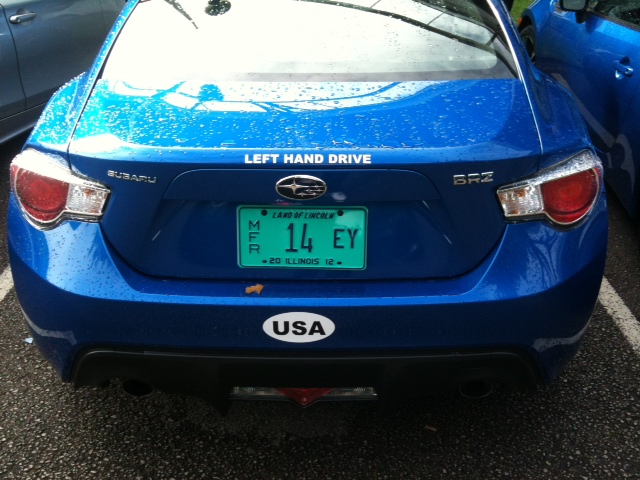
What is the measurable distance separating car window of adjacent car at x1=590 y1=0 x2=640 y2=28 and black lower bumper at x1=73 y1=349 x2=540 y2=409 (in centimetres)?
256

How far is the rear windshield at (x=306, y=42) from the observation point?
8.02 ft

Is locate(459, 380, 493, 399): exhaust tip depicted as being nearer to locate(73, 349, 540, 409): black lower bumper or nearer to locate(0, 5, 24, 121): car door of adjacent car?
locate(73, 349, 540, 409): black lower bumper

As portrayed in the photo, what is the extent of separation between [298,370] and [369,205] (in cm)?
48

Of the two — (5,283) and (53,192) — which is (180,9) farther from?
(5,283)

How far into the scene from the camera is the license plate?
2.01 m

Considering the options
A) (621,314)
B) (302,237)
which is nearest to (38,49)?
(302,237)

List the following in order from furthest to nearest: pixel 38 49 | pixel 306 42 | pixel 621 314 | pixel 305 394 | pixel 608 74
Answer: pixel 38 49
pixel 608 74
pixel 621 314
pixel 306 42
pixel 305 394

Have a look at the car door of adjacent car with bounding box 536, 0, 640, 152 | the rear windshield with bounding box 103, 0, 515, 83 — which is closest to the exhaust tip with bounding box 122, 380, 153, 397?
the rear windshield with bounding box 103, 0, 515, 83

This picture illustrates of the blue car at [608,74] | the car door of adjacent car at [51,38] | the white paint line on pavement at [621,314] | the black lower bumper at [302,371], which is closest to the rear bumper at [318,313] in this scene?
the black lower bumper at [302,371]

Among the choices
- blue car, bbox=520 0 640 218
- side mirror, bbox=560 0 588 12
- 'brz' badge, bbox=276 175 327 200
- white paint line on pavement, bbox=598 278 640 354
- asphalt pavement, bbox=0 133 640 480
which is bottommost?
white paint line on pavement, bbox=598 278 640 354

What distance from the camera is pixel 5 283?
364cm

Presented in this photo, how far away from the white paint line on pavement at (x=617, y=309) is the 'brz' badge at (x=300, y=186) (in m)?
1.78

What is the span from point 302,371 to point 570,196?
848 mm

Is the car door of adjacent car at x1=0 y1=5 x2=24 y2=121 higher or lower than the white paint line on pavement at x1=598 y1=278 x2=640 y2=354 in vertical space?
higher
